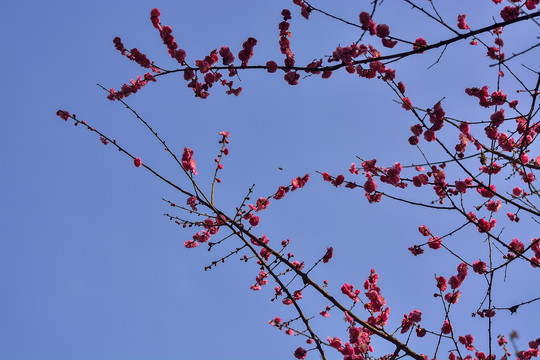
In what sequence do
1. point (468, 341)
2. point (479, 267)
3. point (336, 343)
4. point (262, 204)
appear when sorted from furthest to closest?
1. point (262, 204)
2. point (468, 341)
3. point (336, 343)
4. point (479, 267)

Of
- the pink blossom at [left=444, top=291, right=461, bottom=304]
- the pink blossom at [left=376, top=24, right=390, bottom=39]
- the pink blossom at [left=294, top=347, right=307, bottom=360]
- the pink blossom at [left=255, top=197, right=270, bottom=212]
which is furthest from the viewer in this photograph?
the pink blossom at [left=255, top=197, right=270, bottom=212]

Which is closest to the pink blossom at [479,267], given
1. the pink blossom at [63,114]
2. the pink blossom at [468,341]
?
the pink blossom at [468,341]

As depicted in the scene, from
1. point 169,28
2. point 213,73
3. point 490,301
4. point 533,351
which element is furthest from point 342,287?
point 169,28

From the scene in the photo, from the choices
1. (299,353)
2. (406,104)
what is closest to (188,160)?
(406,104)

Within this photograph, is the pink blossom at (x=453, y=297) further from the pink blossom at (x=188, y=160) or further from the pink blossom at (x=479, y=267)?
the pink blossom at (x=188, y=160)

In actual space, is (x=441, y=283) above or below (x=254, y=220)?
below

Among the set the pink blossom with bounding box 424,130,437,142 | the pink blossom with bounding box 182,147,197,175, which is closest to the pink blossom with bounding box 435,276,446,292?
the pink blossom with bounding box 424,130,437,142

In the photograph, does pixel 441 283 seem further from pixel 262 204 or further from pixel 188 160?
pixel 188 160

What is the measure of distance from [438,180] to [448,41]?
2.00 metres

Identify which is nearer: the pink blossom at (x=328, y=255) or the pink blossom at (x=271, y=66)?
the pink blossom at (x=271, y=66)

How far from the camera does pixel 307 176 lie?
633 cm

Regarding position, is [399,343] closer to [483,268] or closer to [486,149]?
[483,268]

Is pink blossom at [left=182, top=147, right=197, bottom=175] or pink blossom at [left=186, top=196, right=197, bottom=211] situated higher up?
pink blossom at [left=182, top=147, right=197, bottom=175]

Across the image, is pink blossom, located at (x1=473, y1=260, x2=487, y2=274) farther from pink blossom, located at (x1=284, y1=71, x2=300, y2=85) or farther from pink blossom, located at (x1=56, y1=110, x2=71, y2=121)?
pink blossom, located at (x1=56, y1=110, x2=71, y2=121)
